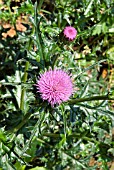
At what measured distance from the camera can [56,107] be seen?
94.9 inches

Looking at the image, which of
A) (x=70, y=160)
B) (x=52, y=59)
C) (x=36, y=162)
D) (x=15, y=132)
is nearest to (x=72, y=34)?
(x=52, y=59)

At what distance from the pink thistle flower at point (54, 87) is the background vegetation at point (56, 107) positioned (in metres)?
0.06

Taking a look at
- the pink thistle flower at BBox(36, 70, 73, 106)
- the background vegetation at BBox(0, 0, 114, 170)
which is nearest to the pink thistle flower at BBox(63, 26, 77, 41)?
the background vegetation at BBox(0, 0, 114, 170)

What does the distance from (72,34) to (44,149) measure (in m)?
1.34

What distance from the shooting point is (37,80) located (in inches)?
95.0

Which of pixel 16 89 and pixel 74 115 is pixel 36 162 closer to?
pixel 16 89

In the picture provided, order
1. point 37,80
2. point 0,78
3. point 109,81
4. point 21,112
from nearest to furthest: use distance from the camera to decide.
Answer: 1. point 37,80
2. point 21,112
3. point 0,78
4. point 109,81

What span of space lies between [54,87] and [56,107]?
133mm

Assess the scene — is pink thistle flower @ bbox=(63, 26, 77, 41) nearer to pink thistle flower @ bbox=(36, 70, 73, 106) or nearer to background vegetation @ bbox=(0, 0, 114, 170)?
background vegetation @ bbox=(0, 0, 114, 170)

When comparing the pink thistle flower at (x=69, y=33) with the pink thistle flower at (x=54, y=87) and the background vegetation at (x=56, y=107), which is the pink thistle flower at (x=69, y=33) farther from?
the pink thistle flower at (x=54, y=87)

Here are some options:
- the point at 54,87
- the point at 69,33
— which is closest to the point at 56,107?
the point at 54,87

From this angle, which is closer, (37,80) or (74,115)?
(37,80)

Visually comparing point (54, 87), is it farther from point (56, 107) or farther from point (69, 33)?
point (69, 33)

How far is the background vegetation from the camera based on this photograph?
8.43ft
